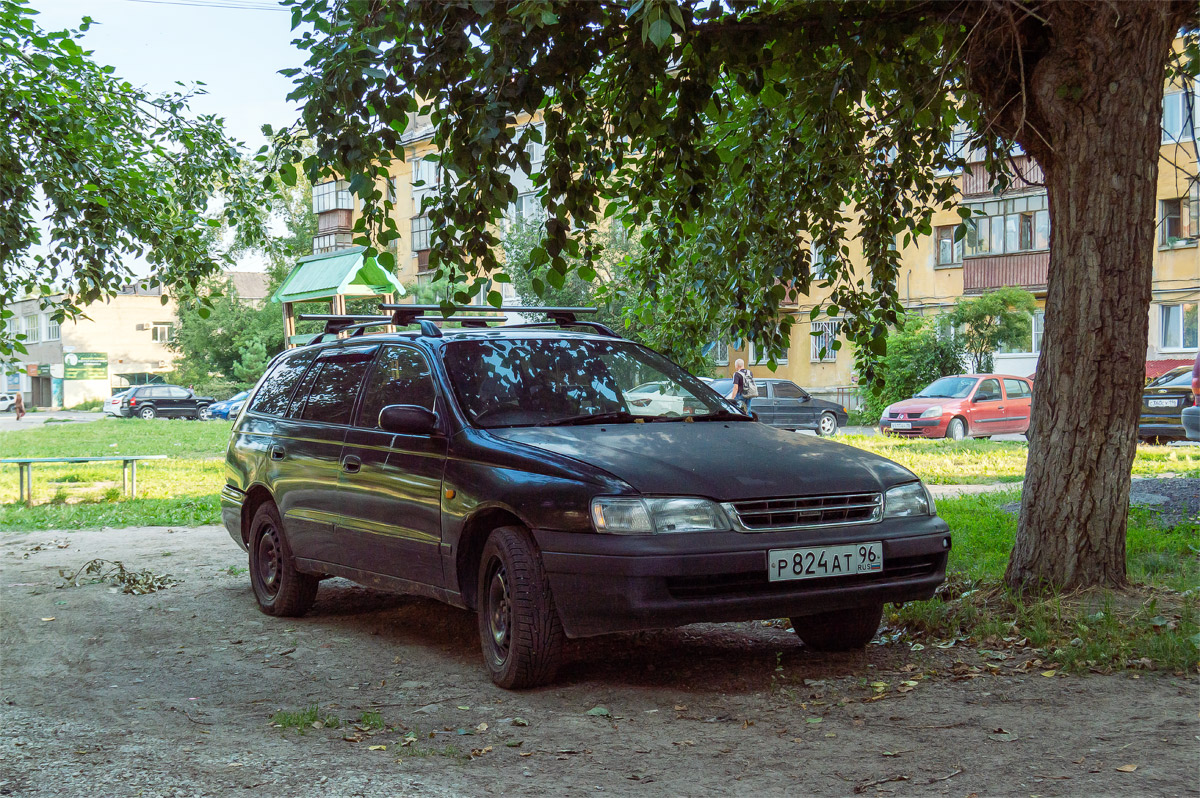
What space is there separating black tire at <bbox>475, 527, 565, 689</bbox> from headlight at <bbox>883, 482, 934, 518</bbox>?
1595 mm

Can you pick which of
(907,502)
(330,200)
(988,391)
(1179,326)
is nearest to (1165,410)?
(988,391)

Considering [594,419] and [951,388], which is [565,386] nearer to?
[594,419]

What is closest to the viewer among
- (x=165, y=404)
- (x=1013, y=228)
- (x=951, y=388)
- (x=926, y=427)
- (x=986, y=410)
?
(x=926, y=427)

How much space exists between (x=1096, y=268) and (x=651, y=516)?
2917mm

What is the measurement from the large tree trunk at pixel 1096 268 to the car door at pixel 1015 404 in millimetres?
22004

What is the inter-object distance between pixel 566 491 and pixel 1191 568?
177 inches

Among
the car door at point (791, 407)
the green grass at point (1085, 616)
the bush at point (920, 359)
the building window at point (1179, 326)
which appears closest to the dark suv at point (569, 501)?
the green grass at point (1085, 616)

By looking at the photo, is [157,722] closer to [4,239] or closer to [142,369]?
[4,239]

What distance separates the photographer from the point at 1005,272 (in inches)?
1353

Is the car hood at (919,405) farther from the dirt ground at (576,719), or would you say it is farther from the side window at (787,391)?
the dirt ground at (576,719)

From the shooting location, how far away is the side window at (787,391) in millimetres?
32250

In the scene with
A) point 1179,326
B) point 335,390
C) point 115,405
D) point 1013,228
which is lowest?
point 115,405

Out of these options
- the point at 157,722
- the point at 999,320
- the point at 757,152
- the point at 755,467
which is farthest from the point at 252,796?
the point at 999,320

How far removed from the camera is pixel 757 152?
890 centimetres
